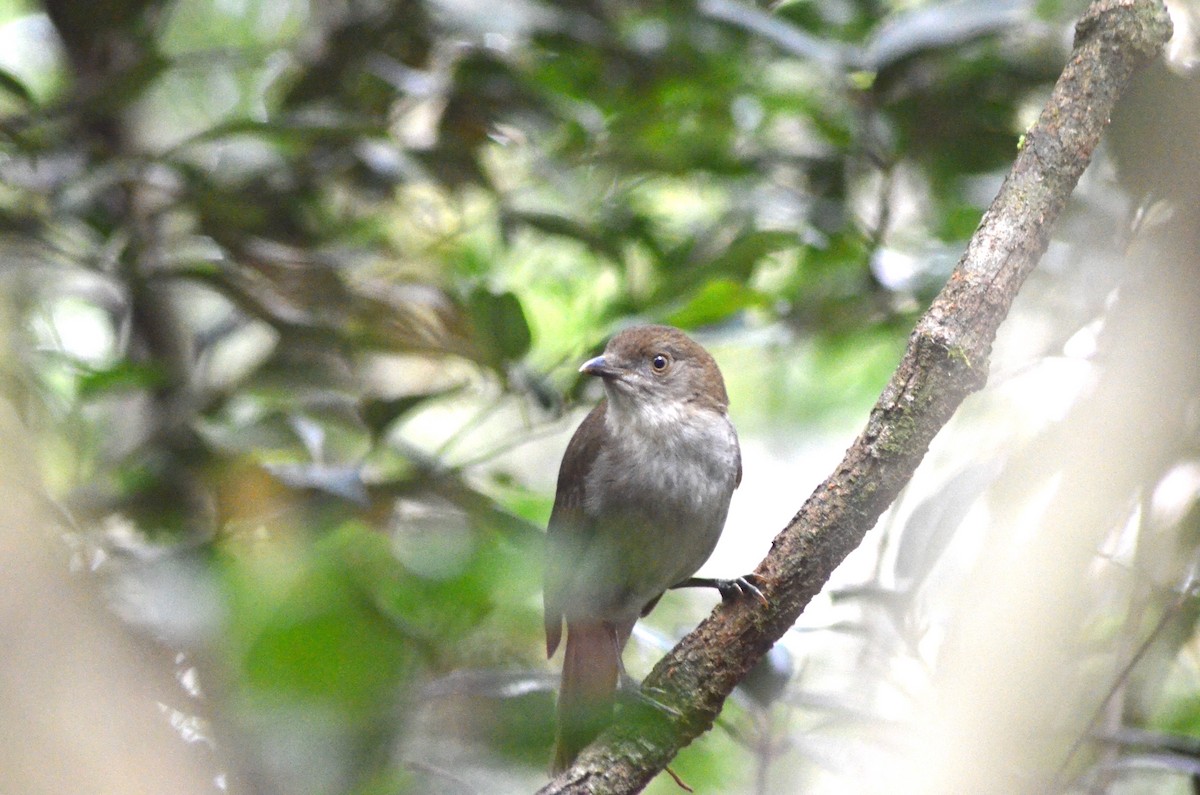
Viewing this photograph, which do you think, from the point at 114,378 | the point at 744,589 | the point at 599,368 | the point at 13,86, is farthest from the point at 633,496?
the point at 13,86

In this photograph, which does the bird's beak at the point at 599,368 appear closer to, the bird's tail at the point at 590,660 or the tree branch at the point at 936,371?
the bird's tail at the point at 590,660

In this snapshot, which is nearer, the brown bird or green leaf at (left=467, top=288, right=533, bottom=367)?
green leaf at (left=467, top=288, right=533, bottom=367)

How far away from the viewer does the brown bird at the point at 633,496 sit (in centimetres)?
358

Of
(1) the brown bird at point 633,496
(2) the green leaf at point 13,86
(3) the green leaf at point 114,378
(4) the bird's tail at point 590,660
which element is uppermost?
(1) the brown bird at point 633,496

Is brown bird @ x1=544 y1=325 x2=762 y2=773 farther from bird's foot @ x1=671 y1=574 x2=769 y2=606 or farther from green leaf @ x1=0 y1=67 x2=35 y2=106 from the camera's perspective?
green leaf @ x1=0 y1=67 x2=35 y2=106

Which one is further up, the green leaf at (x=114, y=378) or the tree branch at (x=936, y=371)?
the tree branch at (x=936, y=371)

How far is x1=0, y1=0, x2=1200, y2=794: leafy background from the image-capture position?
9.22 feet

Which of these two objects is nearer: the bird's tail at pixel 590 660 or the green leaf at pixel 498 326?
the bird's tail at pixel 590 660

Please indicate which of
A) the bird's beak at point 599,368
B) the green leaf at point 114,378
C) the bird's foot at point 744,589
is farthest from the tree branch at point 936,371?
the green leaf at point 114,378

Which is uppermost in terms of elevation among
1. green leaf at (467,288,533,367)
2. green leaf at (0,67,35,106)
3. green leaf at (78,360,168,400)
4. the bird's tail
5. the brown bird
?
the brown bird

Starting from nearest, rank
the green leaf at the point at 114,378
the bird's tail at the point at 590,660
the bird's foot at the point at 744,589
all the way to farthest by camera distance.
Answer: the bird's foot at the point at 744,589 → the bird's tail at the point at 590,660 → the green leaf at the point at 114,378

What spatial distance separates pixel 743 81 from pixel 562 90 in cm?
60

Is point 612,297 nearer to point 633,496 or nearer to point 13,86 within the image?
point 633,496

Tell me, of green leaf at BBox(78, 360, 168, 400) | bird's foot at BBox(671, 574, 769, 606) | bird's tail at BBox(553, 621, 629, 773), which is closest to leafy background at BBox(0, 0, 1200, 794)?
green leaf at BBox(78, 360, 168, 400)
